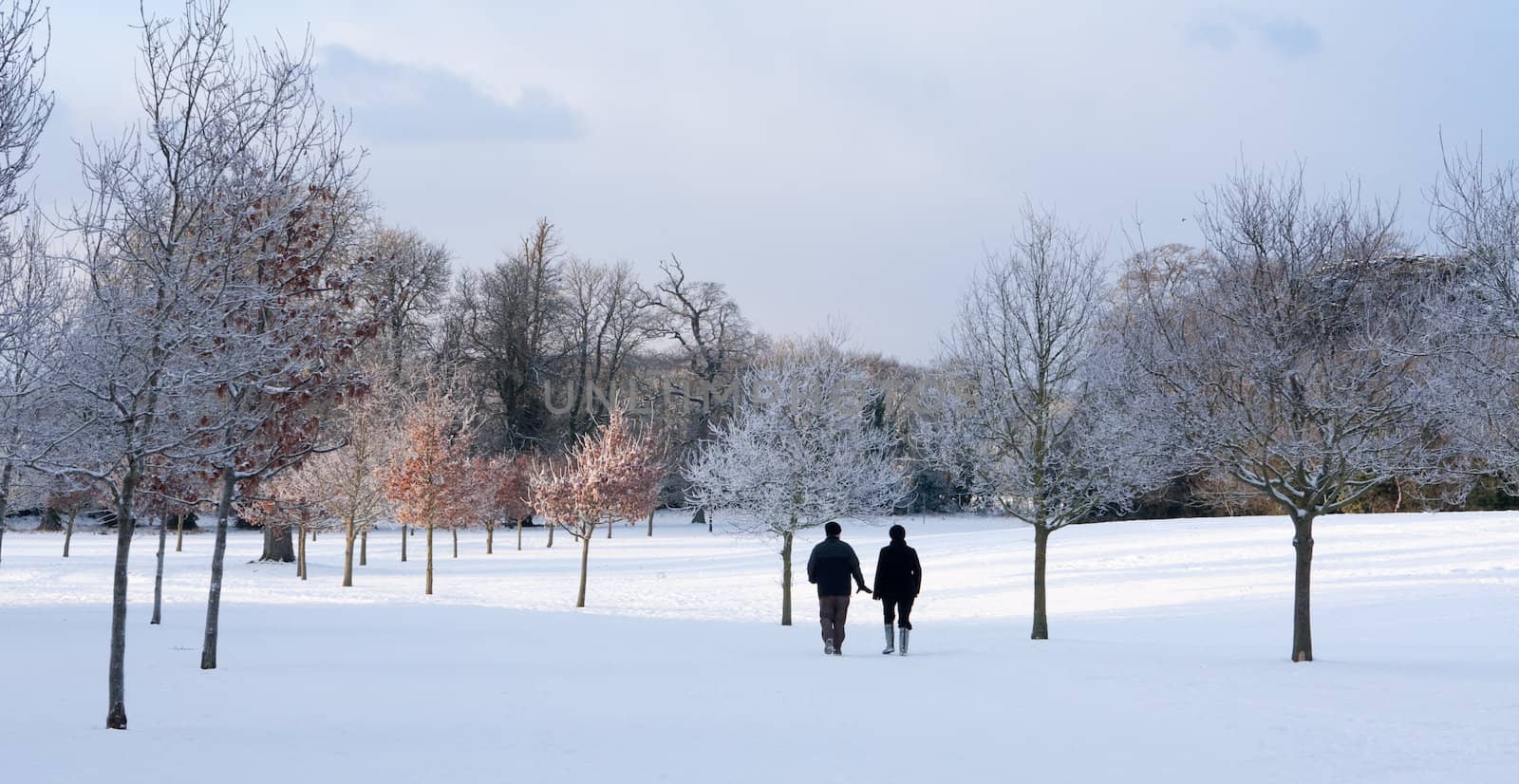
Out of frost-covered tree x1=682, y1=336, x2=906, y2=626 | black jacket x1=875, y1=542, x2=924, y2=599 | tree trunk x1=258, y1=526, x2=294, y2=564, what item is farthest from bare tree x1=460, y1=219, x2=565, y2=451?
black jacket x1=875, y1=542, x2=924, y2=599

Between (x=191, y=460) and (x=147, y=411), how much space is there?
3007 mm

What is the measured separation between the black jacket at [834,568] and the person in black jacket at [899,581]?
0.36 meters

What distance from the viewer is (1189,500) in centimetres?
4797

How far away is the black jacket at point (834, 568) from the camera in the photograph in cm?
1562

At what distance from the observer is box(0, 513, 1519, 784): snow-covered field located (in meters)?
8.21

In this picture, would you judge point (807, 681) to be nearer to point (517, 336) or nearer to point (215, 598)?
point (215, 598)

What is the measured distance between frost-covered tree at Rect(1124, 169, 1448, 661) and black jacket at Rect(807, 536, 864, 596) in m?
4.49

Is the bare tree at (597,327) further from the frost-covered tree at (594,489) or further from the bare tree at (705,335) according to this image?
the frost-covered tree at (594,489)

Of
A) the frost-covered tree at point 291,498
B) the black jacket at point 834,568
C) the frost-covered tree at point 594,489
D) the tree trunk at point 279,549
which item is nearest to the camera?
the black jacket at point 834,568

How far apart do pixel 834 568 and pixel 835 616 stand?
2.35ft

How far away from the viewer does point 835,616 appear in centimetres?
1586

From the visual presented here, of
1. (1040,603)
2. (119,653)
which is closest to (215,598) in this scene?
(119,653)

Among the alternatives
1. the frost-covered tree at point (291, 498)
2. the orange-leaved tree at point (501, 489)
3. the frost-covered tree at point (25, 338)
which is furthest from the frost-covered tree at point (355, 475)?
the frost-covered tree at point (25, 338)

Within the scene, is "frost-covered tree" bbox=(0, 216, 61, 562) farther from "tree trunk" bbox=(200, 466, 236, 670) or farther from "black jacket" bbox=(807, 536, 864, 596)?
"black jacket" bbox=(807, 536, 864, 596)
